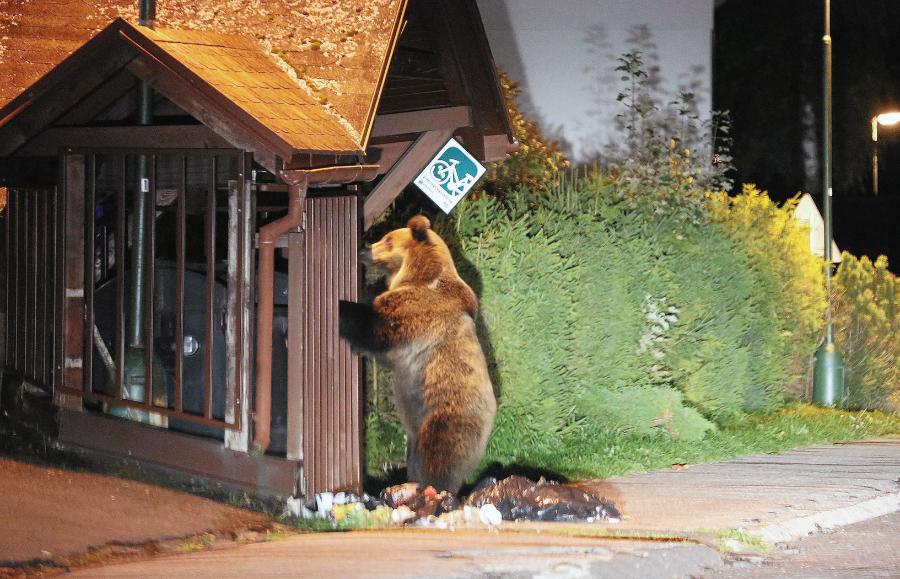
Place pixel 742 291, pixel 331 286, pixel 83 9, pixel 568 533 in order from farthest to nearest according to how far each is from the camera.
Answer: pixel 742 291
pixel 83 9
pixel 331 286
pixel 568 533

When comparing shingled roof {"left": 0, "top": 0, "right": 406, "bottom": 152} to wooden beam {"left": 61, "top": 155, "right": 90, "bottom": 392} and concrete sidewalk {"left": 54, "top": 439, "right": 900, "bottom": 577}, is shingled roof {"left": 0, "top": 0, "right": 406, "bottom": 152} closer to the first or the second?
wooden beam {"left": 61, "top": 155, "right": 90, "bottom": 392}

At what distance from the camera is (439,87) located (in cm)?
1091

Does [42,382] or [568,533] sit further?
[42,382]

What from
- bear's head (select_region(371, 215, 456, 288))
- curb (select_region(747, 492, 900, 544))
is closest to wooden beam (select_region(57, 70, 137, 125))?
bear's head (select_region(371, 215, 456, 288))

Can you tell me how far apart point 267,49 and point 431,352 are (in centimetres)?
270

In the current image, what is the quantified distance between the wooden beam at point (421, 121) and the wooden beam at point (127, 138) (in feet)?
6.26

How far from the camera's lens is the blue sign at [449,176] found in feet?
34.6

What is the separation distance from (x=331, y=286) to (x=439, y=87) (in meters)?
3.08

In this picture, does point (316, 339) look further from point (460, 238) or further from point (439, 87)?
point (439, 87)

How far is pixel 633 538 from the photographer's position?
25.4 ft

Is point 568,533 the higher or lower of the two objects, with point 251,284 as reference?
lower

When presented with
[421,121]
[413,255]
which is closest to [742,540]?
[413,255]

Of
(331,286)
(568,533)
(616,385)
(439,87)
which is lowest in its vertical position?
(568,533)

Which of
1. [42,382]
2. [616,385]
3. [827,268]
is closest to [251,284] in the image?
[42,382]
